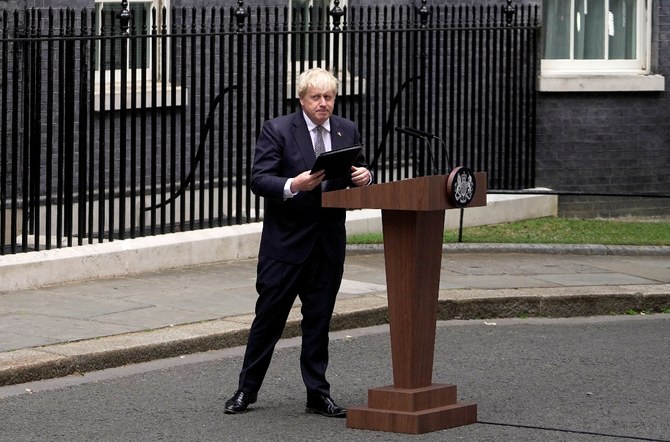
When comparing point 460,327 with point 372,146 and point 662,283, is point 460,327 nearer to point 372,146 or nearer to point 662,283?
point 662,283

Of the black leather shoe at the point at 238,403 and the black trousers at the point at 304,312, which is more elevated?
the black trousers at the point at 304,312

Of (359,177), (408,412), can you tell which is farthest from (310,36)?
(408,412)

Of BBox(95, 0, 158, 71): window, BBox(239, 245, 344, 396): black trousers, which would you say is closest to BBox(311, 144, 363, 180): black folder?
BBox(239, 245, 344, 396): black trousers

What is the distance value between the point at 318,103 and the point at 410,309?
1.12 meters

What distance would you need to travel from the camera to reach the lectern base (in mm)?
7500

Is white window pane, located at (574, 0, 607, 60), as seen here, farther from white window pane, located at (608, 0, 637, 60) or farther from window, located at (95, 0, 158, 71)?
window, located at (95, 0, 158, 71)

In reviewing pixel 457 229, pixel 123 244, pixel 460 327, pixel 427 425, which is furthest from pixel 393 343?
pixel 457 229

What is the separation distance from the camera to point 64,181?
12188 millimetres

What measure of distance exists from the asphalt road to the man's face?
1516mm

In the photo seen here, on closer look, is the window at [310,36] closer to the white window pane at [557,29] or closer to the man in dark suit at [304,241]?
the white window pane at [557,29]

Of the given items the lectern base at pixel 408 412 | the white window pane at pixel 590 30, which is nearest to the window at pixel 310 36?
the white window pane at pixel 590 30

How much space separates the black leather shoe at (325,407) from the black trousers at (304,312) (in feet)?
0.12

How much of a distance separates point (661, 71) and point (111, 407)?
1088cm

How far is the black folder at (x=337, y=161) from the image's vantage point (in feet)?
24.0
